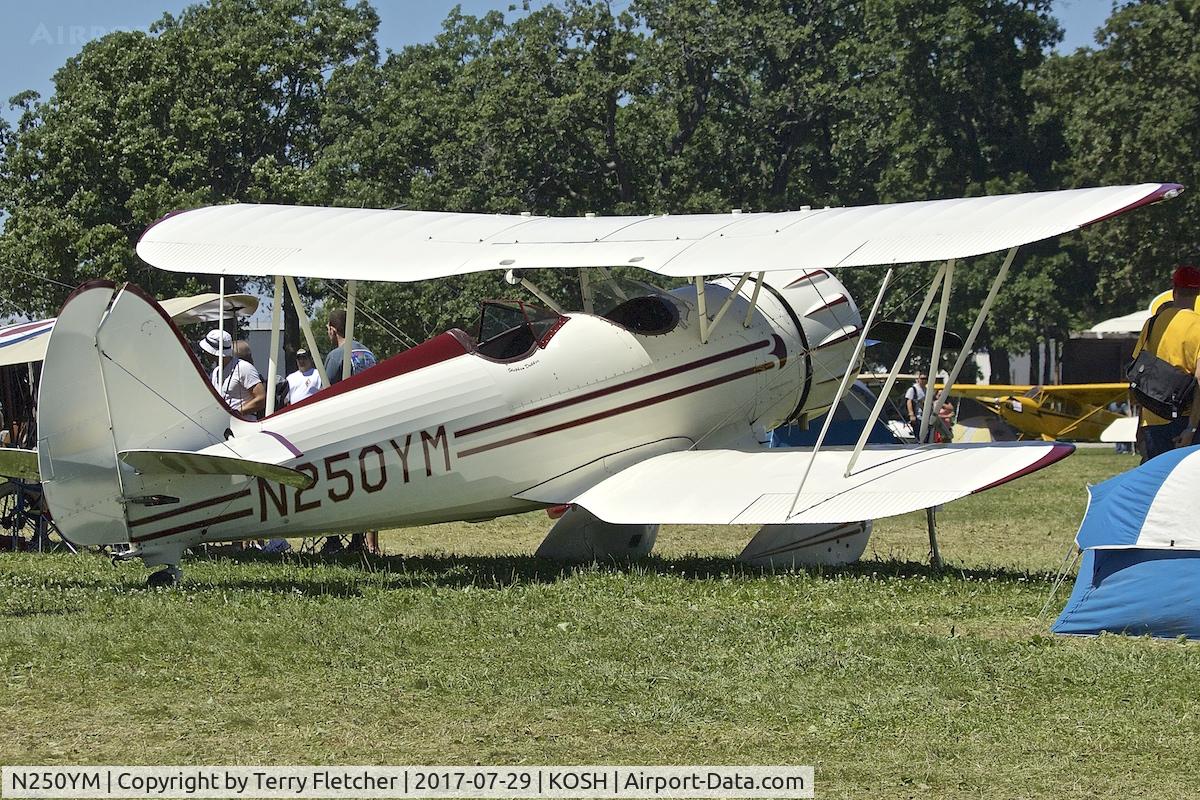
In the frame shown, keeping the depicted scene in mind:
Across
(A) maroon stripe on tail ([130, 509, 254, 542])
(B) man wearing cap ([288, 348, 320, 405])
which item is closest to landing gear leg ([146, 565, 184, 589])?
(A) maroon stripe on tail ([130, 509, 254, 542])

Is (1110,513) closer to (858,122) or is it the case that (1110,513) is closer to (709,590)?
(709,590)

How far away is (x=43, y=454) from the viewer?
8.20 metres

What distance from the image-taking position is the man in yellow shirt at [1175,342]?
915 centimetres

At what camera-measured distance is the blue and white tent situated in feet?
23.8

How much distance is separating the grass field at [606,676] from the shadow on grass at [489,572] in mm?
53

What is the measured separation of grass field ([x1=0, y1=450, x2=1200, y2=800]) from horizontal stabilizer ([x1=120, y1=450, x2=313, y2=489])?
0.71m

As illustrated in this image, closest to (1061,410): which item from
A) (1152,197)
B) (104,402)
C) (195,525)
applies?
(1152,197)

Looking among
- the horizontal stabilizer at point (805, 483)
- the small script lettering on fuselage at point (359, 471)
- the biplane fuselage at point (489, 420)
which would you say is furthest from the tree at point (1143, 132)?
the small script lettering on fuselage at point (359, 471)

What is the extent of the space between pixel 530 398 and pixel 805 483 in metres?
1.89

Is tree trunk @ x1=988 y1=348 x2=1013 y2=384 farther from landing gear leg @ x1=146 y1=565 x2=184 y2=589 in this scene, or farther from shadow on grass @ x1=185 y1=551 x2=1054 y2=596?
landing gear leg @ x1=146 y1=565 x2=184 y2=589

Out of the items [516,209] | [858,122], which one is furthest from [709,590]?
[858,122]

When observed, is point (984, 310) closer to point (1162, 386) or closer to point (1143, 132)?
point (1162, 386)

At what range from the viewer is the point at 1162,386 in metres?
9.12

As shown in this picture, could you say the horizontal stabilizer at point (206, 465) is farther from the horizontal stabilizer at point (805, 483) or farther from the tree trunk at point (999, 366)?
the tree trunk at point (999, 366)
